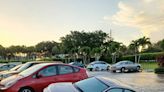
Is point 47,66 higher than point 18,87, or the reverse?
point 47,66

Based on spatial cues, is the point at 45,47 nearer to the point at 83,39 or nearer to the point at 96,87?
the point at 83,39

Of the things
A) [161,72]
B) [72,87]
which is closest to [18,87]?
[72,87]

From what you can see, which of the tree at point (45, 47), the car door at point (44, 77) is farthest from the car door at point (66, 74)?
the tree at point (45, 47)

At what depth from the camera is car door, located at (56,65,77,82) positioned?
44.9 feet

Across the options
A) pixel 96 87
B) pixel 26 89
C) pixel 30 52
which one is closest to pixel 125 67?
pixel 26 89

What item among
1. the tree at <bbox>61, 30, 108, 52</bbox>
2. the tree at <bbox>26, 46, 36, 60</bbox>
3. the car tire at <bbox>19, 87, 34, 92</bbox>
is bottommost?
the car tire at <bbox>19, 87, 34, 92</bbox>

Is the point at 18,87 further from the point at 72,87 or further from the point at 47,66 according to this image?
the point at 72,87

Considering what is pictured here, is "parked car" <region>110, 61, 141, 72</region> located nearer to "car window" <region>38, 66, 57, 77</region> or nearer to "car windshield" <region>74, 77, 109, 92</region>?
"car window" <region>38, 66, 57, 77</region>

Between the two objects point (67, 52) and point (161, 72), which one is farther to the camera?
point (67, 52)

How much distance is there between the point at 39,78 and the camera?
13.0m

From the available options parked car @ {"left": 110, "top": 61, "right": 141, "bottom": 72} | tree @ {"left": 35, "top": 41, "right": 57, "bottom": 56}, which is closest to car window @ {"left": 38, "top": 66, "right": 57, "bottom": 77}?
parked car @ {"left": 110, "top": 61, "right": 141, "bottom": 72}

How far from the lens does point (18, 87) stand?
40.9ft

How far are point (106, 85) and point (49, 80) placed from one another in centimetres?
507

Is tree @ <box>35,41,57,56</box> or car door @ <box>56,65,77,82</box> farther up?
tree @ <box>35,41,57,56</box>
